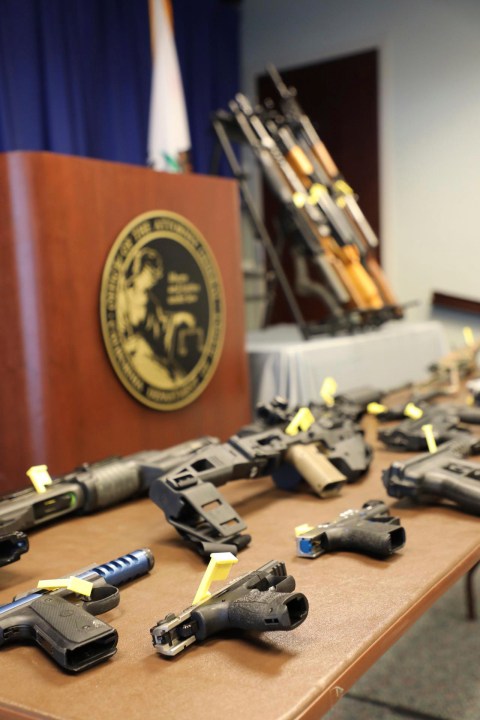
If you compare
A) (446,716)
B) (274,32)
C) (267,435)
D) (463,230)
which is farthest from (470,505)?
(274,32)

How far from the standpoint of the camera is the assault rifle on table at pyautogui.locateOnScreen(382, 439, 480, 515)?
4.38 feet

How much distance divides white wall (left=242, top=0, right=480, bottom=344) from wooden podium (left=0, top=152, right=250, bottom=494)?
9.97 ft

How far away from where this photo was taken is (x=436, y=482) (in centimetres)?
137

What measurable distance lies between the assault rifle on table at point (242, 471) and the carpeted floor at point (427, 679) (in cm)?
75

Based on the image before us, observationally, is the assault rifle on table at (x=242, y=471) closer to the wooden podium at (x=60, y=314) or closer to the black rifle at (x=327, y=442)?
the black rifle at (x=327, y=442)

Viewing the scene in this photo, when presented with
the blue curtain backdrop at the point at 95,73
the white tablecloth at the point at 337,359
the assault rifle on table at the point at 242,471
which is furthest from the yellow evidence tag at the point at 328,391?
the blue curtain backdrop at the point at 95,73

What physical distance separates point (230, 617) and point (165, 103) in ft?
→ 10.6

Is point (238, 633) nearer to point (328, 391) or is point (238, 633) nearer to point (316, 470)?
point (316, 470)

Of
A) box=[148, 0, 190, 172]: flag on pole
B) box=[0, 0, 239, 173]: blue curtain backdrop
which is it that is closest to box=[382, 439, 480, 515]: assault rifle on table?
box=[148, 0, 190, 172]: flag on pole

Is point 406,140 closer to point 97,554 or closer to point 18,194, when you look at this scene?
point 18,194

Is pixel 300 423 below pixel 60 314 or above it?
below

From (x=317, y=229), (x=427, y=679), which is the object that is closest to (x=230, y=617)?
(x=427, y=679)

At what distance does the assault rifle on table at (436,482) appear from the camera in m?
1.34

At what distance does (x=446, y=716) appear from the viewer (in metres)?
1.87
